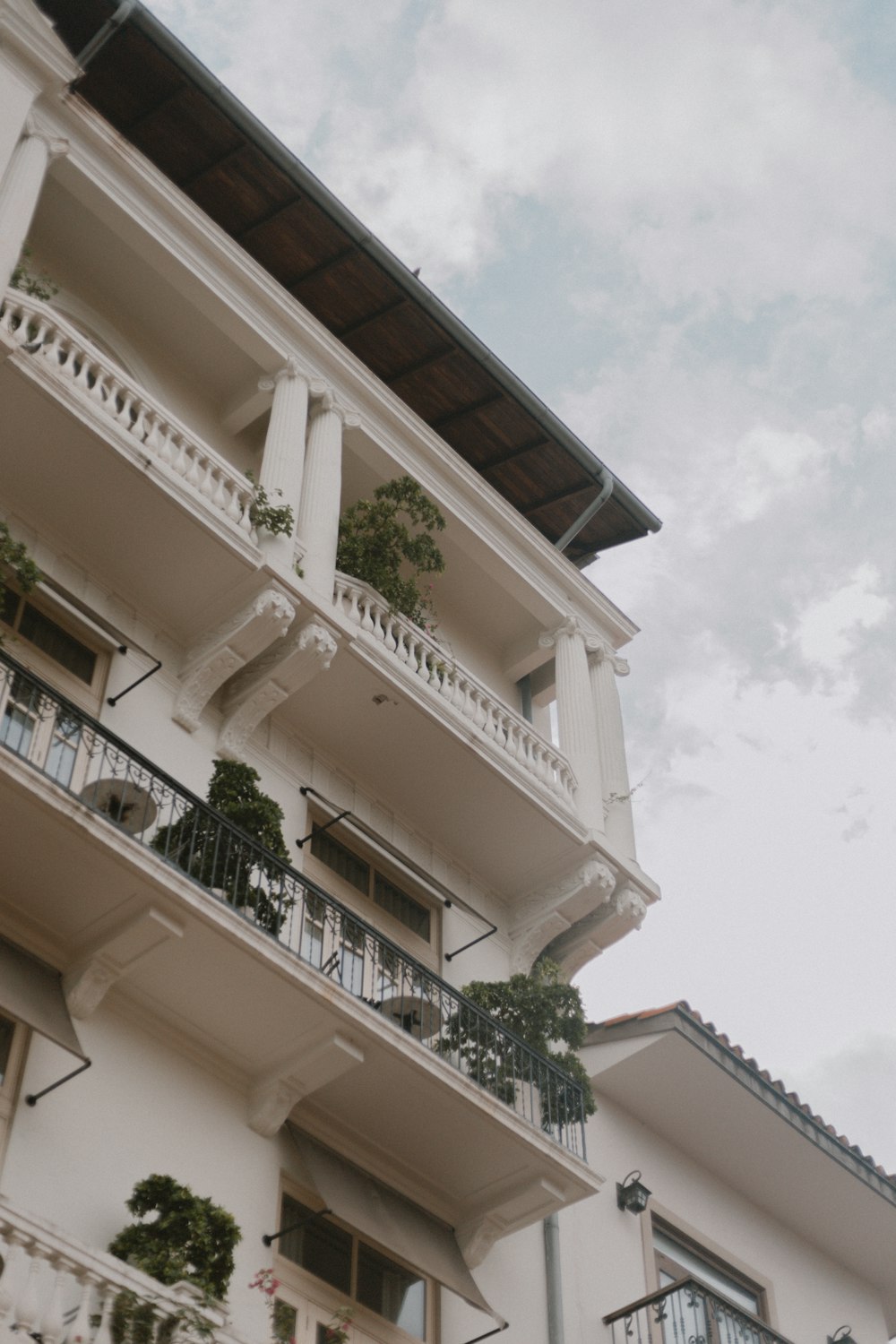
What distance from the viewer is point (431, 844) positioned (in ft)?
54.6

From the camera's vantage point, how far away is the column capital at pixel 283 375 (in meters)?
17.4

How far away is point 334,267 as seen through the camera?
19234 mm

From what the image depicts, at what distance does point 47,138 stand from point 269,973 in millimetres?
8289

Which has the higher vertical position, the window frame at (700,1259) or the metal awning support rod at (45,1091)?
the window frame at (700,1259)

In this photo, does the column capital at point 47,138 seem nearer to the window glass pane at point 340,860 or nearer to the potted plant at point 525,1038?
the window glass pane at point 340,860

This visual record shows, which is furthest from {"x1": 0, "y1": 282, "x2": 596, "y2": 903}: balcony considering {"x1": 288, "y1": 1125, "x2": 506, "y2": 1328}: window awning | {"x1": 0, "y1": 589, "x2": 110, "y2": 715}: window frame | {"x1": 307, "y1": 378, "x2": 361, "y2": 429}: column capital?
{"x1": 288, "y1": 1125, "x2": 506, "y2": 1328}: window awning

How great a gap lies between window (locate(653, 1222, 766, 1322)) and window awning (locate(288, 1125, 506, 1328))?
333 centimetres

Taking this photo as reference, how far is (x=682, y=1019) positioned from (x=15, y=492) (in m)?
8.11

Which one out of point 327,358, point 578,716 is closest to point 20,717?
point 327,358

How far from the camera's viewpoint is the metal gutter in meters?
17.4

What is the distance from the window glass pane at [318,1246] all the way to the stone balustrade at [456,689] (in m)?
5.16

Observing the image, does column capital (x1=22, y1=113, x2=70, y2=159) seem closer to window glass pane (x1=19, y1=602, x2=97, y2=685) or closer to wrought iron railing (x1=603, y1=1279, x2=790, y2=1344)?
window glass pane (x1=19, y1=602, x2=97, y2=685)

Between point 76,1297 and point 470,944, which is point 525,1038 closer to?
point 470,944

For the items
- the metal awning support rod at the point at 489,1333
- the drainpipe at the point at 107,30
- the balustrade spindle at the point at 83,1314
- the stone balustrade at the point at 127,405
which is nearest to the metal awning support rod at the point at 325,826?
the stone balustrade at the point at 127,405
